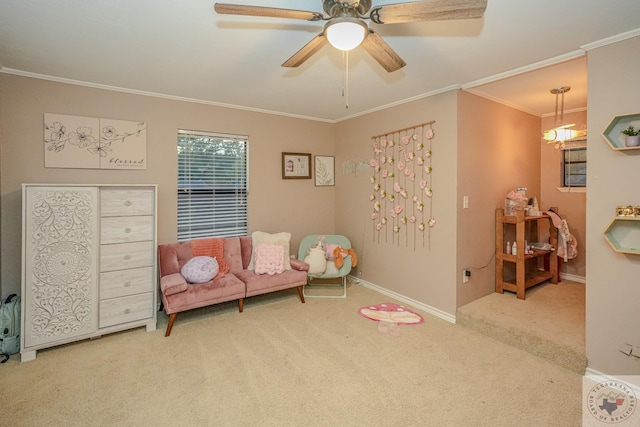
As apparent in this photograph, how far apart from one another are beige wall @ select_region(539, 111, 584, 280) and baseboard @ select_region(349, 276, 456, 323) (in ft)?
7.80

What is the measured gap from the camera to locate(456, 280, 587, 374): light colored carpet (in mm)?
2482

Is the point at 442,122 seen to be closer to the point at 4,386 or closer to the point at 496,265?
the point at 496,265

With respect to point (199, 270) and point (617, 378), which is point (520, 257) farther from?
point (199, 270)

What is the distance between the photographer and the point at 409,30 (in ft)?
6.88

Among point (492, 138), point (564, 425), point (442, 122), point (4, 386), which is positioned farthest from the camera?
point (492, 138)

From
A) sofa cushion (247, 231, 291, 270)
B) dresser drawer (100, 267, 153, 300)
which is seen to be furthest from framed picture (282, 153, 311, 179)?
dresser drawer (100, 267, 153, 300)

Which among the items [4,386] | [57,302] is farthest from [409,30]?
[4,386]

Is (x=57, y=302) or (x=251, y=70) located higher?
(x=251, y=70)

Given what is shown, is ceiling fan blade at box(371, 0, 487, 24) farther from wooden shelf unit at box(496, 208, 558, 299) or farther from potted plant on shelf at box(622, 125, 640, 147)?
wooden shelf unit at box(496, 208, 558, 299)

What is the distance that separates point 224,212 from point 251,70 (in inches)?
73.8

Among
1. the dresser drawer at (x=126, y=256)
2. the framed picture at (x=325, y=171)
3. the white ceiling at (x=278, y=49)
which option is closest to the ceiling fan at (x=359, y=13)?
the white ceiling at (x=278, y=49)

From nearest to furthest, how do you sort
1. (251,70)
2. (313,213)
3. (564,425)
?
(564,425) → (251,70) → (313,213)

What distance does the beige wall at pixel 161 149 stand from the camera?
9.39 ft

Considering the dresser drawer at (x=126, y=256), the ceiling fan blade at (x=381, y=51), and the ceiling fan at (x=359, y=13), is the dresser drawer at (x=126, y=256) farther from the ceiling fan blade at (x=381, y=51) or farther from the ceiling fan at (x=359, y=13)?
the ceiling fan blade at (x=381, y=51)
